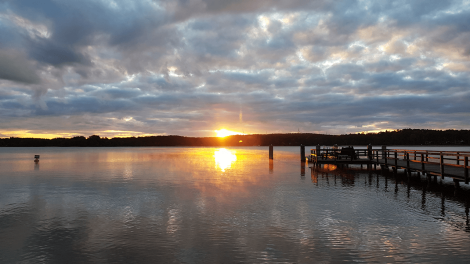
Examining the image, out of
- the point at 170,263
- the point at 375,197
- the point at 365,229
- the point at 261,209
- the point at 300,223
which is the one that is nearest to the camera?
the point at 170,263

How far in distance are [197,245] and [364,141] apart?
202400 millimetres

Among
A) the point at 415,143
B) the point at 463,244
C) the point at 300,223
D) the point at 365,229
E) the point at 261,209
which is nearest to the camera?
the point at 463,244

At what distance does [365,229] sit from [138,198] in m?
12.1

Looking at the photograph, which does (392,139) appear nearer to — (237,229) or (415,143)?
(415,143)

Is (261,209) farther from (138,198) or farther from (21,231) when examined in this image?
(21,231)

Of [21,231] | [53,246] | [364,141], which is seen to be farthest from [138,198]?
[364,141]

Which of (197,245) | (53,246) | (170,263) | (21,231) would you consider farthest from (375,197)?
(21,231)

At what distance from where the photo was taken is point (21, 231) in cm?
1056

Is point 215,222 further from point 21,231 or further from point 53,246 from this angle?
point 21,231

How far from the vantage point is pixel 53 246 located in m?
8.98

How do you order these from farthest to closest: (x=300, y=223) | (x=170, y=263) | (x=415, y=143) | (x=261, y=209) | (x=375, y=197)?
(x=415, y=143)
(x=375, y=197)
(x=261, y=209)
(x=300, y=223)
(x=170, y=263)

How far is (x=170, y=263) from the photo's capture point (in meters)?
7.70

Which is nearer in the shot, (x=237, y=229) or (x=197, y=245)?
(x=197, y=245)

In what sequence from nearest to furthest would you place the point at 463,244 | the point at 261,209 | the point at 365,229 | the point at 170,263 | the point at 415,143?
the point at 170,263, the point at 463,244, the point at 365,229, the point at 261,209, the point at 415,143
